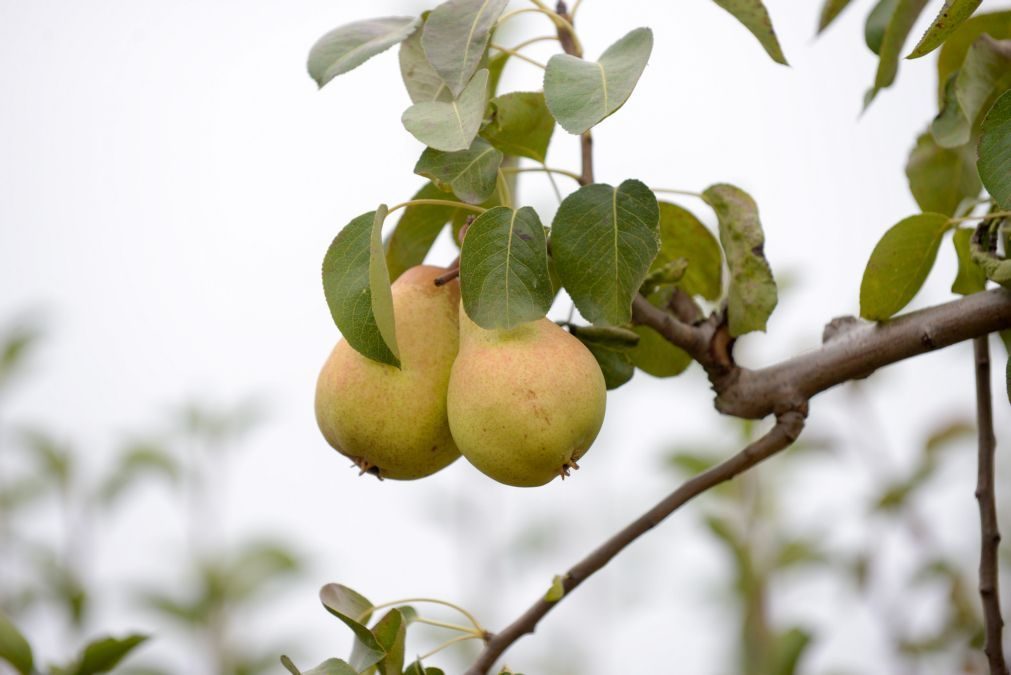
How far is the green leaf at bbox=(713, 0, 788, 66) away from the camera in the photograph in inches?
29.6

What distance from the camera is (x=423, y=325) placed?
2.61 feet

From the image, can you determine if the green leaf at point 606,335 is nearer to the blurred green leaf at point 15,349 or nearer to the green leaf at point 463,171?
the green leaf at point 463,171

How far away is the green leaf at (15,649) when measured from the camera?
912 mm

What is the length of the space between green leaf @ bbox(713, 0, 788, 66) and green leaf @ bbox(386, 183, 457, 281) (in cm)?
27

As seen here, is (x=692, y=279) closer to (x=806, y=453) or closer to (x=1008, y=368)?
(x=1008, y=368)

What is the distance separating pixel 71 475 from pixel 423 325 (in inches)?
72.4

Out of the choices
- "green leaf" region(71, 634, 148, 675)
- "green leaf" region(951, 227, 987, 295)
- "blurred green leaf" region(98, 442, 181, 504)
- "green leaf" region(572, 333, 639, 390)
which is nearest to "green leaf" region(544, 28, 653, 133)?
"green leaf" region(572, 333, 639, 390)

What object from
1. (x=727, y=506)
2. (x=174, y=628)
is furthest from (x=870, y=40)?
(x=174, y=628)

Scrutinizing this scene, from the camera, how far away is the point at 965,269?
89 cm

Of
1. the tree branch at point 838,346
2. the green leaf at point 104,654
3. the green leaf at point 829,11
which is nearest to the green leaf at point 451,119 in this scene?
the tree branch at point 838,346

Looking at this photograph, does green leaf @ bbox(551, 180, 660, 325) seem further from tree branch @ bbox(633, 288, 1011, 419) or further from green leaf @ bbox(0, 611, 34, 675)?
green leaf @ bbox(0, 611, 34, 675)

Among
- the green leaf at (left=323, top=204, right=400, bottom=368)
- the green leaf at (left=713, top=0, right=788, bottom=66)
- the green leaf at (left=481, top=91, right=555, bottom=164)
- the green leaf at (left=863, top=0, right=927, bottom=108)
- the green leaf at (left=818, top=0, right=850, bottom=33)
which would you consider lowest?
the green leaf at (left=323, top=204, right=400, bottom=368)

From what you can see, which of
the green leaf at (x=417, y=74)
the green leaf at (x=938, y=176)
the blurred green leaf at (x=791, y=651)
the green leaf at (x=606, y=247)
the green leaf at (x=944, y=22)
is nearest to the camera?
the green leaf at (x=944, y=22)

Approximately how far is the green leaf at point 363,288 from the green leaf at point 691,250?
0.96 feet
